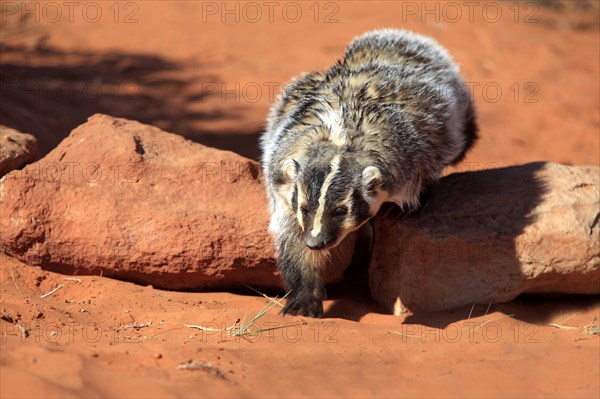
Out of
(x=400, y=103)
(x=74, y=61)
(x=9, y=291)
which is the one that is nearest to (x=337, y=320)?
(x=400, y=103)

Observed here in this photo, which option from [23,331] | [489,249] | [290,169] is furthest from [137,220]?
[489,249]

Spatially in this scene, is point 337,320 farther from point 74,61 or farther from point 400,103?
point 74,61

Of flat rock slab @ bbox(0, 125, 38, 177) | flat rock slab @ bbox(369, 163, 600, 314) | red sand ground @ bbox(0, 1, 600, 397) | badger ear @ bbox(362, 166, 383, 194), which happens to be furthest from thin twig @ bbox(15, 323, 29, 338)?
flat rock slab @ bbox(369, 163, 600, 314)

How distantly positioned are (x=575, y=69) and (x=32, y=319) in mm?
8382

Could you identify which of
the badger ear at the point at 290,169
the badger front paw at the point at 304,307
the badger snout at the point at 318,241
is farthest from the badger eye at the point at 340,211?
the badger front paw at the point at 304,307

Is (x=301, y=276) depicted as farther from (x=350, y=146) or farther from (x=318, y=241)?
(x=350, y=146)

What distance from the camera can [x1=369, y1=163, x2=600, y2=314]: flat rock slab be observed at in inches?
215

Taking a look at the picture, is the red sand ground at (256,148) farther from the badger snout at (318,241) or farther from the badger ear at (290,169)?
the badger ear at (290,169)

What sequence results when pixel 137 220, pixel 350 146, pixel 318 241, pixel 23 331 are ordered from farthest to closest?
pixel 137 220
pixel 350 146
pixel 318 241
pixel 23 331

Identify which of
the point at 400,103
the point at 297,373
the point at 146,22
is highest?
the point at 146,22

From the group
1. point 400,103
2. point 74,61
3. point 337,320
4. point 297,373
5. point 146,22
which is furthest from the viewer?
point 146,22

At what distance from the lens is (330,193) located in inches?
181

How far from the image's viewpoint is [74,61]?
10930 millimetres

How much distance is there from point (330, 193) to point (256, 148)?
4.05 meters
